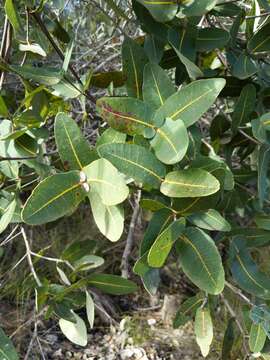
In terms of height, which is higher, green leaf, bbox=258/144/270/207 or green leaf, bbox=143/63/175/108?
green leaf, bbox=143/63/175/108

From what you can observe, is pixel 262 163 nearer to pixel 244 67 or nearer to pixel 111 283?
pixel 244 67

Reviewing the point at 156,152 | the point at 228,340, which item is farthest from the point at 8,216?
the point at 228,340

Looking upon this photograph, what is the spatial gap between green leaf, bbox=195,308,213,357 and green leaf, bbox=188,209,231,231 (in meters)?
0.29

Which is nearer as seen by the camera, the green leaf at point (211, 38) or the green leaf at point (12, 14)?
the green leaf at point (12, 14)

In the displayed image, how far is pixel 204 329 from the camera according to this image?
3.15 ft

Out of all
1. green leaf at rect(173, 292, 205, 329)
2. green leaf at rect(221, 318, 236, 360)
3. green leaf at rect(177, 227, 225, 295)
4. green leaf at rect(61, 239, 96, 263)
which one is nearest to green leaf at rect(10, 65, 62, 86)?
green leaf at rect(177, 227, 225, 295)

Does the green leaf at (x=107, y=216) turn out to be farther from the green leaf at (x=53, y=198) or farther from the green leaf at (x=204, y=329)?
the green leaf at (x=204, y=329)

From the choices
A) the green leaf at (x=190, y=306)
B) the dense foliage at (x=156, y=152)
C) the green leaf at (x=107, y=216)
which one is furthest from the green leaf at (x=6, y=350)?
the green leaf at (x=190, y=306)

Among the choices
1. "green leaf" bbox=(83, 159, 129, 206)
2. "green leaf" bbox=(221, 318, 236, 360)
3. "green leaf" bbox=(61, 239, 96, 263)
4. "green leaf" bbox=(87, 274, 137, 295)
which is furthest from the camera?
"green leaf" bbox=(221, 318, 236, 360)

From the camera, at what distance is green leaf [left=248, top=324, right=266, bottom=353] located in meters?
0.93

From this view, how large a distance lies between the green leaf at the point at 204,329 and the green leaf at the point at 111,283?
141 millimetres

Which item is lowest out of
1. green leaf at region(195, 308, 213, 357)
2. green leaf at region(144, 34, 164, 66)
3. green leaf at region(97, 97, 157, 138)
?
green leaf at region(195, 308, 213, 357)

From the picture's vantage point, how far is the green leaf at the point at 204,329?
0.93 m

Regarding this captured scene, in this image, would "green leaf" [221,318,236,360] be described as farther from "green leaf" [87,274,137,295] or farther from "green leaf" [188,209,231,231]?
"green leaf" [188,209,231,231]
